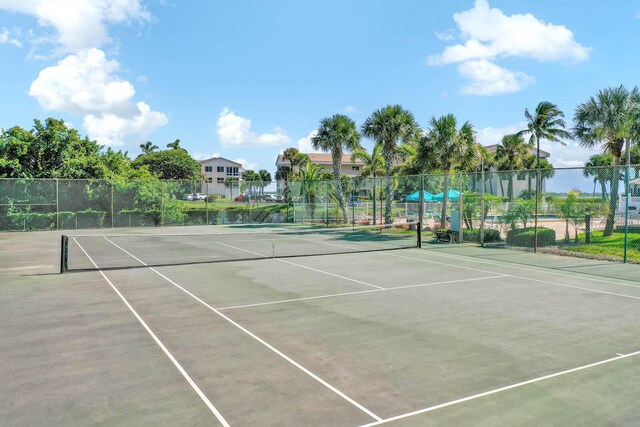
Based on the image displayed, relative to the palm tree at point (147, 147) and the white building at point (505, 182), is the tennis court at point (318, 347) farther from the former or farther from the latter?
the palm tree at point (147, 147)

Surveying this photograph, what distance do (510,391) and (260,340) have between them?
4.02m

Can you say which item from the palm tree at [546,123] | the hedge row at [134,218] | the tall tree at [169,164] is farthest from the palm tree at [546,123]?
the tall tree at [169,164]

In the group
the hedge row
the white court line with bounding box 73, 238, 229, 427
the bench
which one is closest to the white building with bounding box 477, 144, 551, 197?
the bench

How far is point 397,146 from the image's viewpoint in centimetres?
3456

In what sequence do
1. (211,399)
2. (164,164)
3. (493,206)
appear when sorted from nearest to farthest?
(211,399)
(493,206)
(164,164)

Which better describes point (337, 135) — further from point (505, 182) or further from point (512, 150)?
point (512, 150)

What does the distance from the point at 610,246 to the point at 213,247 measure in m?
16.9

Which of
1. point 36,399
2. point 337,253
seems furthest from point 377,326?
point 337,253

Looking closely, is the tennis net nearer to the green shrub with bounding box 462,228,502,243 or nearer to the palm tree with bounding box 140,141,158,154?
the green shrub with bounding box 462,228,502,243

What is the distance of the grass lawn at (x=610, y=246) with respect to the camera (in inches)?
728

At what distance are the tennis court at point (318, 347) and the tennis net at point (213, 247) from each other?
2208 millimetres

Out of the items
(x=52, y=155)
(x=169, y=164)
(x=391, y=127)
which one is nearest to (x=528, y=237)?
(x=391, y=127)

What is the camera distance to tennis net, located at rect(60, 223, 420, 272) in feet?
57.9

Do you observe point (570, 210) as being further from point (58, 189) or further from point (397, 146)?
point (58, 189)
